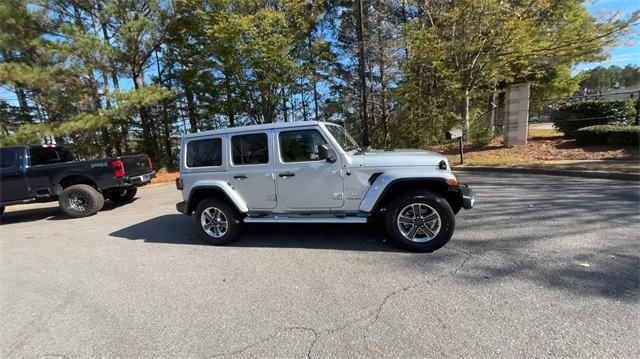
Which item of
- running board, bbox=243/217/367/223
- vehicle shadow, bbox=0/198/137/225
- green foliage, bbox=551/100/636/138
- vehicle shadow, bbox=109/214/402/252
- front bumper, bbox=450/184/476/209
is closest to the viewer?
front bumper, bbox=450/184/476/209

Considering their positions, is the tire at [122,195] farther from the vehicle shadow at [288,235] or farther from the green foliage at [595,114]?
the green foliage at [595,114]

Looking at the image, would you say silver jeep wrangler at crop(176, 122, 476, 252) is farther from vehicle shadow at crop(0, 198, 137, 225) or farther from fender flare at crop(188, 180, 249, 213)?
vehicle shadow at crop(0, 198, 137, 225)

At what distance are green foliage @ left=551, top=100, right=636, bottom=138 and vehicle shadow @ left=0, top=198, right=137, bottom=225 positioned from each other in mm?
17306

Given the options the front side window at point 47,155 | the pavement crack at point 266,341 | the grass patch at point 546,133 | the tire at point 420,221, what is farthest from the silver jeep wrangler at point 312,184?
the grass patch at point 546,133

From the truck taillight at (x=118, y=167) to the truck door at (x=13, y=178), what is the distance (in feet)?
7.12

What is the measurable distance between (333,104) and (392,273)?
15361 mm

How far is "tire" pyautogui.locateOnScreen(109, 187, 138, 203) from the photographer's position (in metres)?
8.55

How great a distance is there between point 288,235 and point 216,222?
114cm

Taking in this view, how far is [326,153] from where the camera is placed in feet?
12.2

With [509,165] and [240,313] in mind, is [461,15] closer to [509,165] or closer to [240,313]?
[509,165]

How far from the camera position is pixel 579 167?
7.98m

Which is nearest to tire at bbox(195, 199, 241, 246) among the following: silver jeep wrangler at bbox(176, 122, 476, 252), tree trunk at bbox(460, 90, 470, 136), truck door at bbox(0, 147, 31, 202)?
silver jeep wrangler at bbox(176, 122, 476, 252)

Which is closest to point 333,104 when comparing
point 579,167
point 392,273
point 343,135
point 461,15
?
point 461,15

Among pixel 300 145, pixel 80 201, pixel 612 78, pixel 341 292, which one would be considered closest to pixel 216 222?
pixel 300 145
